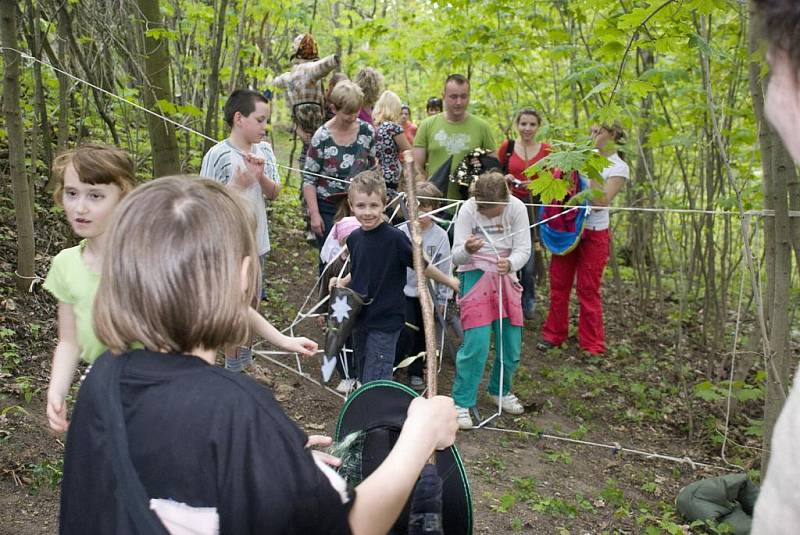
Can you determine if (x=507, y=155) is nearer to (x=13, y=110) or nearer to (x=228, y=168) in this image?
(x=228, y=168)

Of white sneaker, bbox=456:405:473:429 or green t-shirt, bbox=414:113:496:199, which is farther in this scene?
green t-shirt, bbox=414:113:496:199

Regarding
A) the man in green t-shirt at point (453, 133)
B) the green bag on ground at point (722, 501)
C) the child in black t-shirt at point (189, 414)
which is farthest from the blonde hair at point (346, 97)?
the child in black t-shirt at point (189, 414)

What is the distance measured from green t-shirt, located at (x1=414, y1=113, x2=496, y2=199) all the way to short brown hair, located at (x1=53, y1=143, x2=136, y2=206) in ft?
12.8

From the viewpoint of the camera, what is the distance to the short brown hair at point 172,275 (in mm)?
1237

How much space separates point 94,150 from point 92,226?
11.2 inches

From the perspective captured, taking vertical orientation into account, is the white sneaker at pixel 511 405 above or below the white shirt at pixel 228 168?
below

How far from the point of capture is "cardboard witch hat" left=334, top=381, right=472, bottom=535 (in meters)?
1.76

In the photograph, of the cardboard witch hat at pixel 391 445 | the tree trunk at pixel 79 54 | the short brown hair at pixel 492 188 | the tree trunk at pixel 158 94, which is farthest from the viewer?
the tree trunk at pixel 79 54

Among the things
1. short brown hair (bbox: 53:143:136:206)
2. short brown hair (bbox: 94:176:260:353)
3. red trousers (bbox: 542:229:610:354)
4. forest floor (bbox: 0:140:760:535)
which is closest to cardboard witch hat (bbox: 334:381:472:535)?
short brown hair (bbox: 94:176:260:353)

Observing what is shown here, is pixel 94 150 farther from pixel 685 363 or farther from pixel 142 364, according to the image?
pixel 685 363

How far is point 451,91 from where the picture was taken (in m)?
6.18

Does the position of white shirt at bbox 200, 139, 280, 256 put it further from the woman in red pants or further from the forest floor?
the woman in red pants

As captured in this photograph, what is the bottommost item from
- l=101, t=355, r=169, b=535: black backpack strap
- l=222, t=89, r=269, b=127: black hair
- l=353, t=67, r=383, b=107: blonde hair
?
l=101, t=355, r=169, b=535: black backpack strap

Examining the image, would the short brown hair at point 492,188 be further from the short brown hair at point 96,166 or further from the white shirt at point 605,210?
the short brown hair at point 96,166
